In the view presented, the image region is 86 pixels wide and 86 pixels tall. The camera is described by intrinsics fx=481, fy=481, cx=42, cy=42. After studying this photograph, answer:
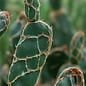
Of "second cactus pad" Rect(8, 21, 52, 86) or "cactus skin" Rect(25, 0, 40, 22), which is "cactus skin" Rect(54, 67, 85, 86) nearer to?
"second cactus pad" Rect(8, 21, 52, 86)

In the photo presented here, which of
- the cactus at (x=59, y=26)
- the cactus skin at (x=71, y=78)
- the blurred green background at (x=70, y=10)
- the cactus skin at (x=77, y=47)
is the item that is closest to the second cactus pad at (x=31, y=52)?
the cactus skin at (x=71, y=78)

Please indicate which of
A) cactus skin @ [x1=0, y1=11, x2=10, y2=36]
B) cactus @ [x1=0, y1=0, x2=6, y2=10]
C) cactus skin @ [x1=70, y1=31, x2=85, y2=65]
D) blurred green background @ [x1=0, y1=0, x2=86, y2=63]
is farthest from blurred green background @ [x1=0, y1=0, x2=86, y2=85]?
cactus skin @ [x1=0, y1=11, x2=10, y2=36]

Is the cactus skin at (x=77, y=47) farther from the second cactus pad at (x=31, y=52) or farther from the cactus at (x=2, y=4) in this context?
the cactus at (x=2, y=4)

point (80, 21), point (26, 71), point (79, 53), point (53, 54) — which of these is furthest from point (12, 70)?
point (80, 21)

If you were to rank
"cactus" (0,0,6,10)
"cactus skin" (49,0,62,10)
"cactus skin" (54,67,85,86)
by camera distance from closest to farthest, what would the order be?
"cactus skin" (54,67,85,86)
"cactus" (0,0,6,10)
"cactus skin" (49,0,62,10)

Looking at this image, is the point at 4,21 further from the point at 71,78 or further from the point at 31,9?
the point at 71,78

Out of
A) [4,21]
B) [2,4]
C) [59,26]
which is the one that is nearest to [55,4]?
[59,26]
